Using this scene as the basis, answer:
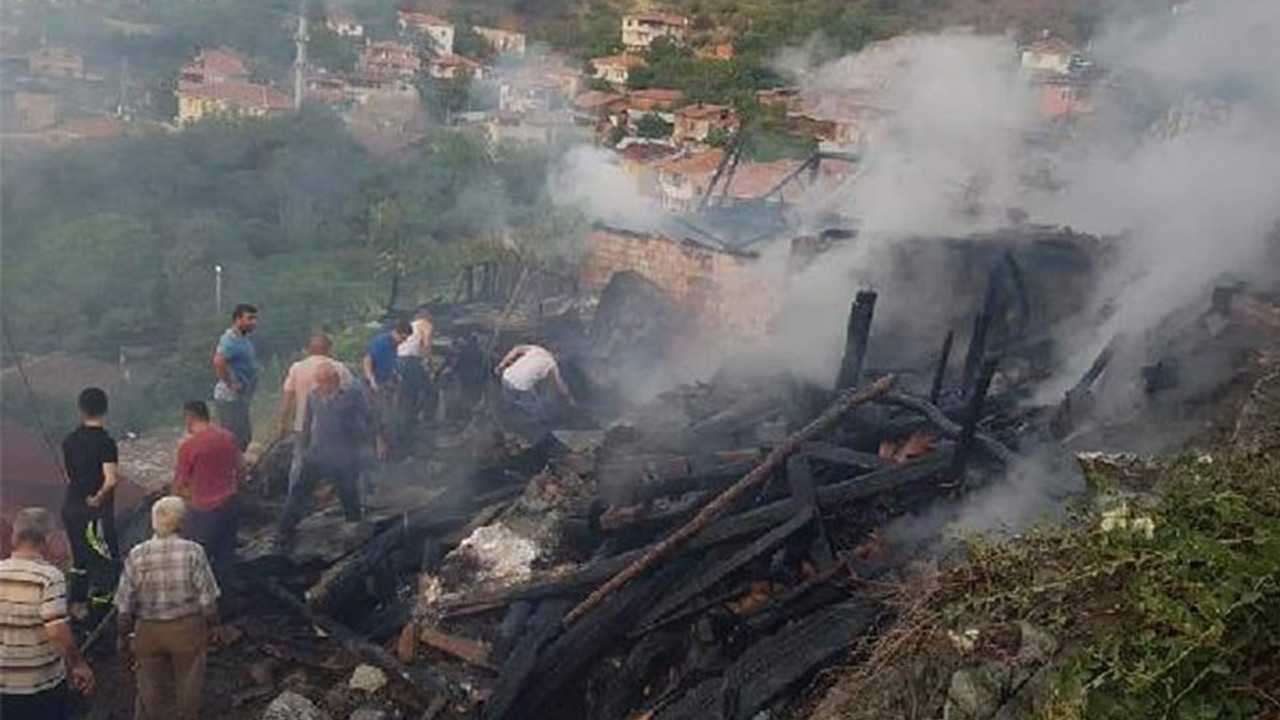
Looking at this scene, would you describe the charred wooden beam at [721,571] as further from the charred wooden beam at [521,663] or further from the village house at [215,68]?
the village house at [215,68]

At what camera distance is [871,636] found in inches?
188

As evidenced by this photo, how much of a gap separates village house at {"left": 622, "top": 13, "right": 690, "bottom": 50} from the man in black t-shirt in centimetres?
6072

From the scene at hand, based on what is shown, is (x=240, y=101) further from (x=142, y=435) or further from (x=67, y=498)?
(x=67, y=498)

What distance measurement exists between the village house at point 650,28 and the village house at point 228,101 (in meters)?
23.6

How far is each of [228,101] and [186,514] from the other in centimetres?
4211

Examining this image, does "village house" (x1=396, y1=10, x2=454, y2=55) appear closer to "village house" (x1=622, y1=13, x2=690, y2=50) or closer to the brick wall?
"village house" (x1=622, y1=13, x2=690, y2=50)

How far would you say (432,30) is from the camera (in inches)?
2397

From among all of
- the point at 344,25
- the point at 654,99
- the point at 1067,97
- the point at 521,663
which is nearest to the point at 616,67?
the point at 654,99

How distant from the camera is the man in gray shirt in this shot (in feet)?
23.5

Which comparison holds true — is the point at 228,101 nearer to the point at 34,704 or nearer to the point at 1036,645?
the point at 34,704

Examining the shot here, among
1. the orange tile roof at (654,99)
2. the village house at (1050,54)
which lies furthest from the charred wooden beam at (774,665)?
the orange tile roof at (654,99)

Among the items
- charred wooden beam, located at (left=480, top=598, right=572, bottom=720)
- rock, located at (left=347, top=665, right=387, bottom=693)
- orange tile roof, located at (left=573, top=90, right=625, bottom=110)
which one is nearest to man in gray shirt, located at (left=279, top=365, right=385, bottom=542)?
rock, located at (left=347, top=665, right=387, bottom=693)

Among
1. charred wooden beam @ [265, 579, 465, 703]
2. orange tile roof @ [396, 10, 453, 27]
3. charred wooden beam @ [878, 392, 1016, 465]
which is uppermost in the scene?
orange tile roof @ [396, 10, 453, 27]

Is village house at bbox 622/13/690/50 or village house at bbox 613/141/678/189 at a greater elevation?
village house at bbox 622/13/690/50
